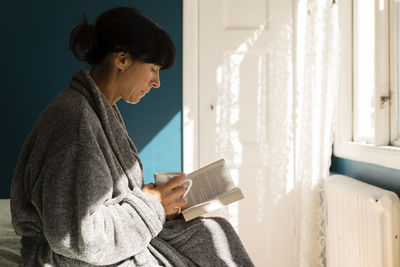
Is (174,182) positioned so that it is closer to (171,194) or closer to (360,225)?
(171,194)

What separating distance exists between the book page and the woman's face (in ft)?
1.21

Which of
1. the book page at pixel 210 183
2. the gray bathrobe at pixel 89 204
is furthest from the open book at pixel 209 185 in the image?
the gray bathrobe at pixel 89 204

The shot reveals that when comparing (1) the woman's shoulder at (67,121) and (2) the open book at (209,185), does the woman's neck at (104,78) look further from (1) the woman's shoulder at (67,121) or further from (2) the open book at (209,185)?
(2) the open book at (209,185)

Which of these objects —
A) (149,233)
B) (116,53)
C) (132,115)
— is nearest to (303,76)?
(132,115)

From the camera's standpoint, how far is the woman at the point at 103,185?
1043 mm

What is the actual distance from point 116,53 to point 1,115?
1526 mm

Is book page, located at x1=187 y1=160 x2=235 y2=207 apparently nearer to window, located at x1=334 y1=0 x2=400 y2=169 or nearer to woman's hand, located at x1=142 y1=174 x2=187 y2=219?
woman's hand, located at x1=142 y1=174 x2=187 y2=219

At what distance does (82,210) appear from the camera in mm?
1031

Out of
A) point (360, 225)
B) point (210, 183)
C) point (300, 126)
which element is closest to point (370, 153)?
point (360, 225)

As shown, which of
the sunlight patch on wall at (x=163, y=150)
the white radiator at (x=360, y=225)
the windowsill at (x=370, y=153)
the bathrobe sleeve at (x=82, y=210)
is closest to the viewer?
the bathrobe sleeve at (x=82, y=210)

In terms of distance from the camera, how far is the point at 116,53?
1344mm

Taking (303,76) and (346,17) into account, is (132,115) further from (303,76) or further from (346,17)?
(346,17)

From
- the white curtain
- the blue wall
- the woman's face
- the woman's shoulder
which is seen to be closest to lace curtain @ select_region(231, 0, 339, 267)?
the white curtain

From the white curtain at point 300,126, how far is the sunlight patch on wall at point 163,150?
613 millimetres
